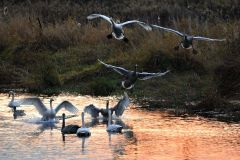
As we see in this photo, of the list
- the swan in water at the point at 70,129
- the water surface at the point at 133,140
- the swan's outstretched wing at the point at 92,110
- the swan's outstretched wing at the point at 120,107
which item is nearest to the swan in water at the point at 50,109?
the water surface at the point at 133,140

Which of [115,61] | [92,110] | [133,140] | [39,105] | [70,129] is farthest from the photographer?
[115,61]

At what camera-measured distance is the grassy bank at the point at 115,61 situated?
866 inches

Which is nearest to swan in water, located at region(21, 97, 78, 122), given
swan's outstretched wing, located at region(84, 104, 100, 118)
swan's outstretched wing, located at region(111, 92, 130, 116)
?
swan's outstretched wing, located at region(84, 104, 100, 118)

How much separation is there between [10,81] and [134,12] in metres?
14.4

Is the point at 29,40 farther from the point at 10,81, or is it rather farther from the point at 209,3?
the point at 209,3

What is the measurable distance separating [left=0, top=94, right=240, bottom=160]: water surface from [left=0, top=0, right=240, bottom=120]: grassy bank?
221cm

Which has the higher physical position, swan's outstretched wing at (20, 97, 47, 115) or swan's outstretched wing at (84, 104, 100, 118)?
swan's outstretched wing at (20, 97, 47, 115)

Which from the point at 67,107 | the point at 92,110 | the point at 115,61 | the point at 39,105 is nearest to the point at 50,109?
the point at 39,105

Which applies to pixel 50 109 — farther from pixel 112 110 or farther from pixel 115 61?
pixel 115 61

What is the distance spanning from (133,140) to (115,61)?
32.0 feet

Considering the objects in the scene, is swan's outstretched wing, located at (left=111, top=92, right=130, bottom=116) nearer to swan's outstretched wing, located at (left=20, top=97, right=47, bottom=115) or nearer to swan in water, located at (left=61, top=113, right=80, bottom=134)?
swan's outstretched wing, located at (left=20, top=97, right=47, bottom=115)

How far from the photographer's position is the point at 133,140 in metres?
17.1

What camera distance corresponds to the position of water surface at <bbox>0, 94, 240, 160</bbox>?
15671 mm

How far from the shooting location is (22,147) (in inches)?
644
